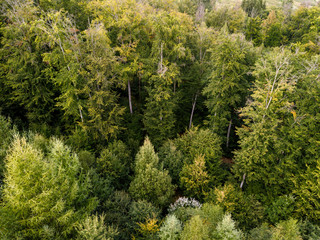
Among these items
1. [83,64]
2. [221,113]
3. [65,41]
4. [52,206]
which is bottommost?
[221,113]

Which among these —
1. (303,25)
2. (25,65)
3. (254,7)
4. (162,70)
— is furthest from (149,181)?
(254,7)

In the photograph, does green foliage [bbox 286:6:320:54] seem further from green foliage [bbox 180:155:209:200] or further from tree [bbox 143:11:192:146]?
green foliage [bbox 180:155:209:200]

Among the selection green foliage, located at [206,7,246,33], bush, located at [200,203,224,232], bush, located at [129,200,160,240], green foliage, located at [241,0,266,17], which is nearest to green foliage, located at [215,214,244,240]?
bush, located at [200,203,224,232]

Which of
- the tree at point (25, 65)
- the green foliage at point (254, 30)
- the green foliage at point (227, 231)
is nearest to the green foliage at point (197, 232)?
the green foliage at point (227, 231)

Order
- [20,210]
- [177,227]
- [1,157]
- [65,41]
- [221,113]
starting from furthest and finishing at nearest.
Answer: [221,113] → [65,41] → [1,157] → [177,227] → [20,210]

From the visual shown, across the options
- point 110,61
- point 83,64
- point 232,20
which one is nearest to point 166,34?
point 110,61

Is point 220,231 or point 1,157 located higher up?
point 1,157

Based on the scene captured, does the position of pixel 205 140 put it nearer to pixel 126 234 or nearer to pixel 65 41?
pixel 126 234
